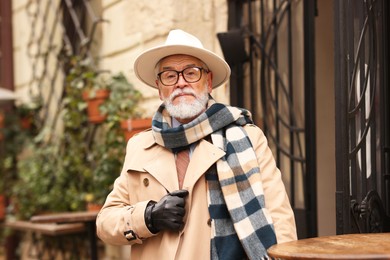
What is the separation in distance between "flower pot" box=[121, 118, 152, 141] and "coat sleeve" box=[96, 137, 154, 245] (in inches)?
54.9

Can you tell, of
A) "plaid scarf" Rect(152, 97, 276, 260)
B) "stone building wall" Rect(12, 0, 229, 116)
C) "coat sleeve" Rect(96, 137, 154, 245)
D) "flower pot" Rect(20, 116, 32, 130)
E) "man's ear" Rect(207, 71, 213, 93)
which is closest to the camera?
"plaid scarf" Rect(152, 97, 276, 260)

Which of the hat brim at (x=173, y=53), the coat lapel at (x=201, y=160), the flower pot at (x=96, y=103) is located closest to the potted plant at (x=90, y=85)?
the flower pot at (x=96, y=103)

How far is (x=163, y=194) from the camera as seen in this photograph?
294 centimetres

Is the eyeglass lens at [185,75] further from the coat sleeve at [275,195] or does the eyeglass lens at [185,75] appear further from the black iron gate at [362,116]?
the black iron gate at [362,116]

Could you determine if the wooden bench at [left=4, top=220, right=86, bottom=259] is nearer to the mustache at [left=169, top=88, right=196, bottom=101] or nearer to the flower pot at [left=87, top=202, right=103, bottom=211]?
the flower pot at [left=87, top=202, right=103, bottom=211]

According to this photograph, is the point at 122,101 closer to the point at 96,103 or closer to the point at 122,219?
the point at 96,103

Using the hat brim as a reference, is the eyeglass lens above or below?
below

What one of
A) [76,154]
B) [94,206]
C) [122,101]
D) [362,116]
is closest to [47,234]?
[76,154]

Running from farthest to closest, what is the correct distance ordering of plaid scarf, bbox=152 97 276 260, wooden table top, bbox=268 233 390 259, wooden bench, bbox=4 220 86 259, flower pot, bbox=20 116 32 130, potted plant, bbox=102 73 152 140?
flower pot, bbox=20 116 32 130 → wooden bench, bbox=4 220 86 259 → potted plant, bbox=102 73 152 140 → plaid scarf, bbox=152 97 276 260 → wooden table top, bbox=268 233 390 259

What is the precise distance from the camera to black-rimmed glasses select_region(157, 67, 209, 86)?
298 cm

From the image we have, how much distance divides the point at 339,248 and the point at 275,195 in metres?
0.58

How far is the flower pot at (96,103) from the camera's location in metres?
5.07

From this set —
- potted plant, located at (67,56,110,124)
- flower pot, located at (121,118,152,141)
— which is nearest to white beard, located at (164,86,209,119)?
flower pot, located at (121,118,152,141)

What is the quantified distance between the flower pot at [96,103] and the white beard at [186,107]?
7.04 feet
